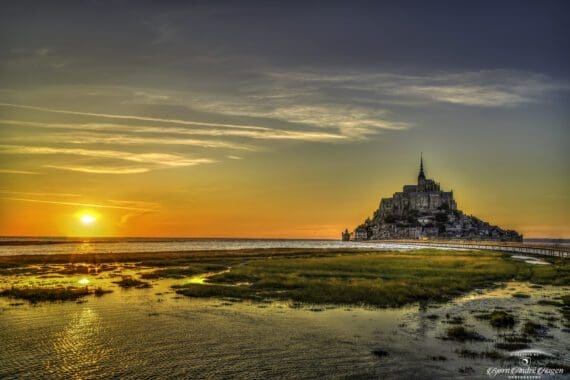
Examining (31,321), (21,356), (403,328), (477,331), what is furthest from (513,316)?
(31,321)

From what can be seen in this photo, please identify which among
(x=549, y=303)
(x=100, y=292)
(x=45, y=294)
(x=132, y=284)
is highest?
(x=549, y=303)

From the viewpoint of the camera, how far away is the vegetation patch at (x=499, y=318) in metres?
28.3

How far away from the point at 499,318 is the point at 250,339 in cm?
1651

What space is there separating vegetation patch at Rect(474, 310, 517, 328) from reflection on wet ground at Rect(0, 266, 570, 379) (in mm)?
413

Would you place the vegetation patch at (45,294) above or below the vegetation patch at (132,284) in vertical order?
above

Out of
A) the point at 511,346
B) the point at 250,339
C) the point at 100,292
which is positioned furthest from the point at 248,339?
the point at 100,292

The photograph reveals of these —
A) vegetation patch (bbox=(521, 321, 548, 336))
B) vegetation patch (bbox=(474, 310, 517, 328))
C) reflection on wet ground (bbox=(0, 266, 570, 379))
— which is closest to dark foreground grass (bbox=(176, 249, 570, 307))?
reflection on wet ground (bbox=(0, 266, 570, 379))

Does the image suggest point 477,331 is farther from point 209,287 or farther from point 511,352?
point 209,287

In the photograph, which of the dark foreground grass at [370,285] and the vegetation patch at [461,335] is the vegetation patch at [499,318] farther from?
the dark foreground grass at [370,285]

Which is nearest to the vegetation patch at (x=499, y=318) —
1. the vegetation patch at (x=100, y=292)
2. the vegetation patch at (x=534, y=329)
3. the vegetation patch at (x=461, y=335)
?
the vegetation patch at (x=534, y=329)

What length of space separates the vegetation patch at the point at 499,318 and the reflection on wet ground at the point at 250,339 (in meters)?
0.41

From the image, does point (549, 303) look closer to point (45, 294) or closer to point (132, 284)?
point (132, 284)

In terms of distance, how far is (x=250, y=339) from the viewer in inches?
996

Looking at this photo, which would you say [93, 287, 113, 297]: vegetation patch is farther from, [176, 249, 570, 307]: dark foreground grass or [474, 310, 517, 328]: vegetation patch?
[474, 310, 517, 328]: vegetation patch
